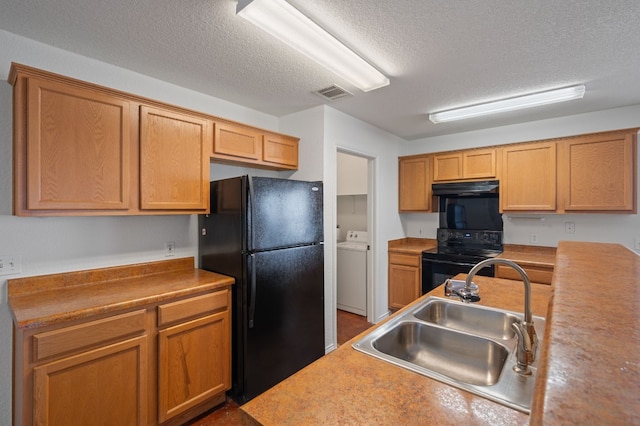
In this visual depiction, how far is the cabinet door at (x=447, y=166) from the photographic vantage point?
3713mm

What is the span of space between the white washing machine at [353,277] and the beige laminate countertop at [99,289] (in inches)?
78.4

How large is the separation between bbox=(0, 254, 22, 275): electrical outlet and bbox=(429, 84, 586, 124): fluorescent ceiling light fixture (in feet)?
11.6

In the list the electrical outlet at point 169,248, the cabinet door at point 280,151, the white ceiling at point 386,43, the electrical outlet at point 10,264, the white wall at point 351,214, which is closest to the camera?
the white ceiling at point 386,43

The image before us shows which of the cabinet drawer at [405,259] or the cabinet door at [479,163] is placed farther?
the cabinet drawer at [405,259]

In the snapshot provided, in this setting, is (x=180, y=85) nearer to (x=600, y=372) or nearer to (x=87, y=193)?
(x=87, y=193)

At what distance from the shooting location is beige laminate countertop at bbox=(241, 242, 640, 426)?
0.35 meters

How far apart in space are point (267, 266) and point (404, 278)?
2.20 meters

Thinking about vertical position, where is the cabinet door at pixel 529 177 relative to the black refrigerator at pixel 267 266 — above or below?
above

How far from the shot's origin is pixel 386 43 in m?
1.81

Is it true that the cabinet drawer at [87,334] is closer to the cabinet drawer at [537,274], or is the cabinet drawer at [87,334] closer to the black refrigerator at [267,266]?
the black refrigerator at [267,266]

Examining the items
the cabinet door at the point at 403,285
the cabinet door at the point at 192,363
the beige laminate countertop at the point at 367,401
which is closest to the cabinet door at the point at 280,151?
the cabinet door at the point at 192,363

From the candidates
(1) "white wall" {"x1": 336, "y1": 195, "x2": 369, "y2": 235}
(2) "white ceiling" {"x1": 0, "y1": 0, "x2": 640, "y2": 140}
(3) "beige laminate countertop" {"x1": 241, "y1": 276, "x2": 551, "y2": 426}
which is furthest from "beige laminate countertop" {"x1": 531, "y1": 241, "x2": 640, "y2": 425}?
(1) "white wall" {"x1": 336, "y1": 195, "x2": 369, "y2": 235}

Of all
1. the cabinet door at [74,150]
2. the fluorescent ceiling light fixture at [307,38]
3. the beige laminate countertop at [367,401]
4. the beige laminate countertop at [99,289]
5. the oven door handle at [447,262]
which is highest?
the fluorescent ceiling light fixture at [307,38]

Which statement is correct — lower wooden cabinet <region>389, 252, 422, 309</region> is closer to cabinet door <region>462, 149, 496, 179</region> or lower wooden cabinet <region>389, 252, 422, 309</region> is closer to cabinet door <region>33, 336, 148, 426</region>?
cabinet door <region>462, 149, 496, 179</region>
